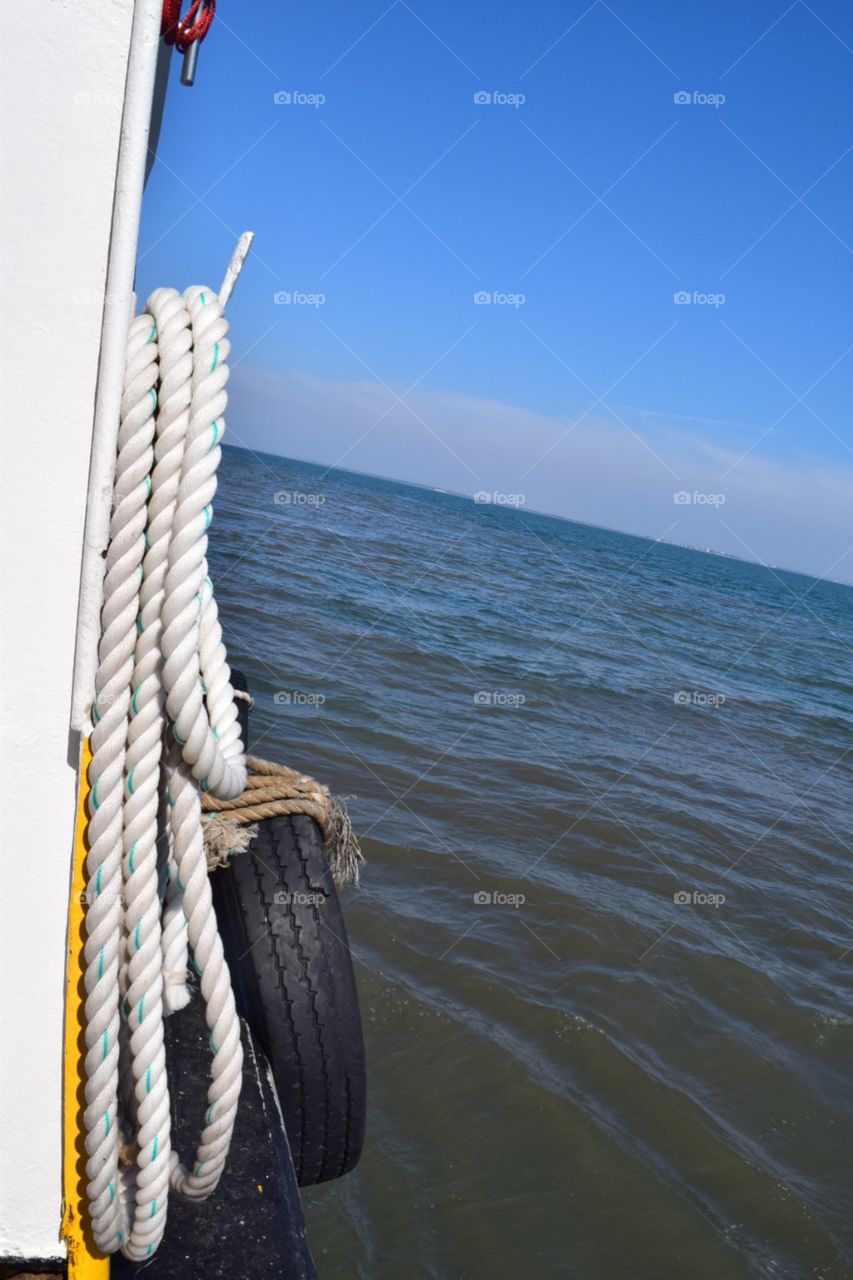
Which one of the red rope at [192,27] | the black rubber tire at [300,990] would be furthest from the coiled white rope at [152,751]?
the black rubber tire at [300,990]

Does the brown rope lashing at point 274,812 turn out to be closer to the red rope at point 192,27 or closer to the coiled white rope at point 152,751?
the coiled white rope at point 152,751

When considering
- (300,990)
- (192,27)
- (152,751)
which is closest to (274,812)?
(300,990)

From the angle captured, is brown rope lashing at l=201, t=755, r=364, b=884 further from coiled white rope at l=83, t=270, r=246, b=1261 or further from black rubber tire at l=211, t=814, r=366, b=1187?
coiled white rope at l=83, t=270, r=246, b=1261

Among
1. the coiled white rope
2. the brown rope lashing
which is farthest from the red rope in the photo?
the brown rope lashing

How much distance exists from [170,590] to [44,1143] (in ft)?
2.40

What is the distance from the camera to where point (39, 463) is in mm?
1087

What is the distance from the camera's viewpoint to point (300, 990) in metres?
2.15

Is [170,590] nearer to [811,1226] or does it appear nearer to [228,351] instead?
[228,351]

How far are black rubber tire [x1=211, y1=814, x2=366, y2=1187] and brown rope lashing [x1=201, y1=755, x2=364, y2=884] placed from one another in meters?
0.07

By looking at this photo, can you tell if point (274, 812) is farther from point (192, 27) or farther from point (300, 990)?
point (192, 27)

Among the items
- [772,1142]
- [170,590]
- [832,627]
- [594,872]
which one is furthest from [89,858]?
[832,627]

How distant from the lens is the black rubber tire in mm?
2129

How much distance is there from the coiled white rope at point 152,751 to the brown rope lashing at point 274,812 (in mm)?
907

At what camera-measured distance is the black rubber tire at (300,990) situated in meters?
2.13
